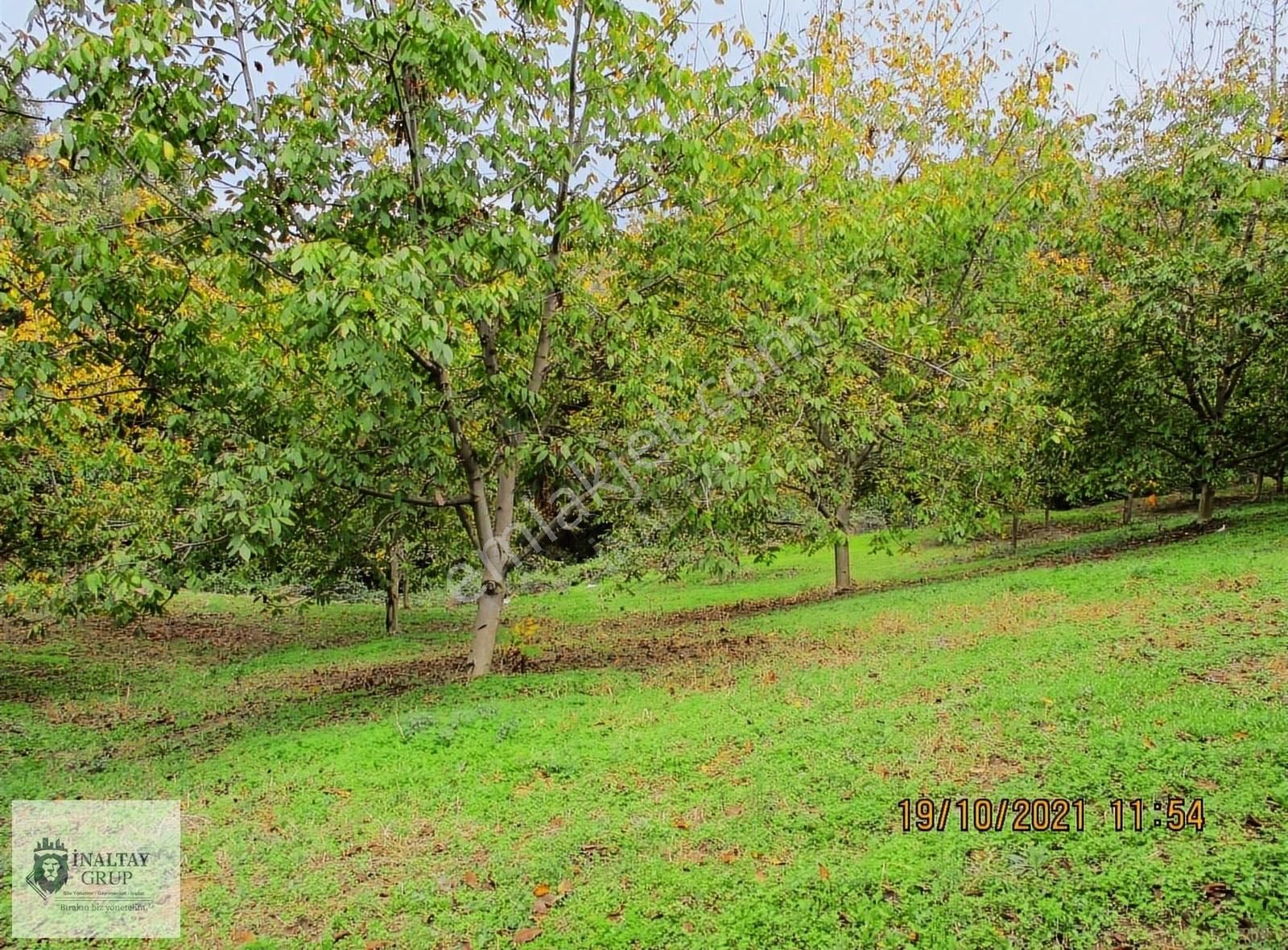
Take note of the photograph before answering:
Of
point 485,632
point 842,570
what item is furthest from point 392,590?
point 842,570

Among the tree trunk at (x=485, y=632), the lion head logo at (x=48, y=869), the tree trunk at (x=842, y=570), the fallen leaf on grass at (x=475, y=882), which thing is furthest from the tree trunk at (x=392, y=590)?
the fallen leaf on grass at (x=475, y=882)

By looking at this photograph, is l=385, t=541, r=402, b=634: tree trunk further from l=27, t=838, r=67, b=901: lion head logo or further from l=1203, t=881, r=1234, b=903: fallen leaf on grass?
l=1203, t=881, r=1234, b=903: fallen leaf on grass

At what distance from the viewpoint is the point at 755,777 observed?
4.74m

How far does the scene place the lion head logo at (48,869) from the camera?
4277 millimetres

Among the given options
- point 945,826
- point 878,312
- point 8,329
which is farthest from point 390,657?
point 945,826

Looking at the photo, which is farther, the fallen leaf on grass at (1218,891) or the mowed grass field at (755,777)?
the mowed grass field at (755,777)

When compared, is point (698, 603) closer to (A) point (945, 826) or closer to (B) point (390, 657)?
(B) point (390, 657)

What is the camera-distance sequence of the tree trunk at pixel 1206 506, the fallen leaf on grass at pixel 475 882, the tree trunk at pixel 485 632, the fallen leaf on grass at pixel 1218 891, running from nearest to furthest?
the fallen leaf on grass at pixel 1218 891, the fallen leaf on grass at pixel 475 882, the tree trunk at pixel 485 632, the tree trunk at pixel 1206 506

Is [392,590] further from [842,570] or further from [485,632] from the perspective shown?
[842,570]

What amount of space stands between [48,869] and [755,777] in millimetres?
3956

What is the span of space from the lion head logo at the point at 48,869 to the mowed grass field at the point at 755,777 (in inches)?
11.6

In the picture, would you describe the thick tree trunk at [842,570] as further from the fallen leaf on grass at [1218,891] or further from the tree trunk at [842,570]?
the fallen leaf on grass at [1218,891]

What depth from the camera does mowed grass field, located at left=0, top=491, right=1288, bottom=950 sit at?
10.8 feet

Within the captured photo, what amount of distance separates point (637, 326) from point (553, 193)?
1.38 m
